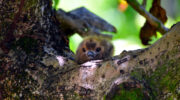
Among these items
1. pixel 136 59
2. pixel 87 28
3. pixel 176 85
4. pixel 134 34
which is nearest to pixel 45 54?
pixel 136 59

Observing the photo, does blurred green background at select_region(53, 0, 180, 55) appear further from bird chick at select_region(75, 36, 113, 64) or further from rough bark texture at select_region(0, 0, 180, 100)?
rough bark texture at select_region(0, 0, 180, 100)

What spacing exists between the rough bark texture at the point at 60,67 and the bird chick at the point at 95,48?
389mm

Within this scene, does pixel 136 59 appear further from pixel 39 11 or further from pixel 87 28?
pixel 87 28

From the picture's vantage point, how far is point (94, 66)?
107 inches

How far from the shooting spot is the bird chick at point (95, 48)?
3.98 meters

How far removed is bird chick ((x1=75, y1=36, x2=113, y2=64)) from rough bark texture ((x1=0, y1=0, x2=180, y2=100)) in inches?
15.3

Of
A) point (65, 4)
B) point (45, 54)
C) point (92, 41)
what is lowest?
point (45, 54)

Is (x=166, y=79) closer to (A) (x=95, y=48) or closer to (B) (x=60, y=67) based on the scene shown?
(B) (x=60, y=67)

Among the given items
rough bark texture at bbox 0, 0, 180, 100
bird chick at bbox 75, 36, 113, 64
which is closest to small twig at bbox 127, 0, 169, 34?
bird chick at bbox 75, 36, 113, 64

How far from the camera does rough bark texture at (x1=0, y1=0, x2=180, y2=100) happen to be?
2234 mm

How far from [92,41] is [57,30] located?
2.63ft

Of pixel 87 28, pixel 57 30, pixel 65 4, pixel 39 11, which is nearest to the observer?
pixel 39 11

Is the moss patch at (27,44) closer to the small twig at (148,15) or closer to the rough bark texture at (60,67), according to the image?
the rough bark texture at (60,67)

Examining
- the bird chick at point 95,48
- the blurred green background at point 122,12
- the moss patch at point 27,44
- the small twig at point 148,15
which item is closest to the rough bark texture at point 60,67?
the moss patch at point 27,44
